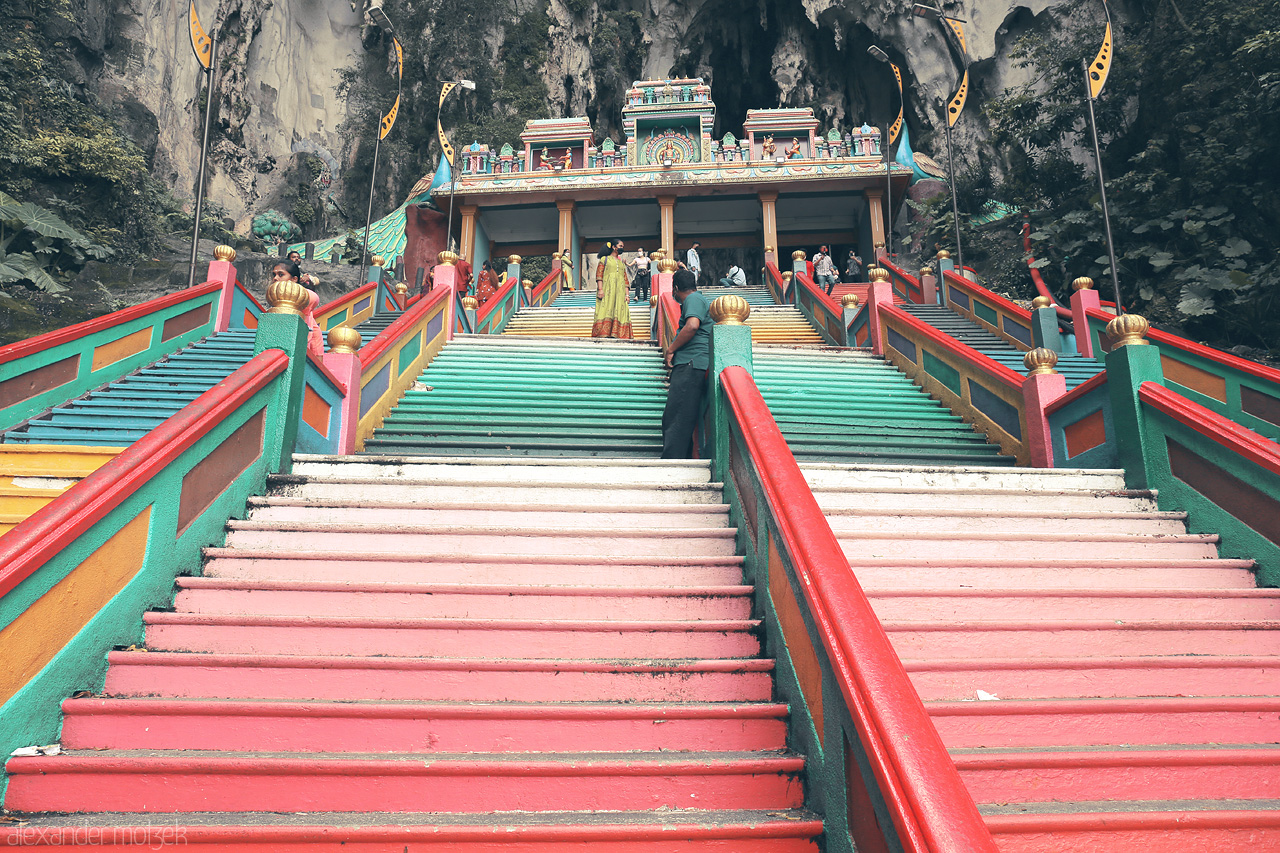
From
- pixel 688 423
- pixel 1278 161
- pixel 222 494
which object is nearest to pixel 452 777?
pixel 222 494

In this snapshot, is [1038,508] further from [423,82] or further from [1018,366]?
[423,82]

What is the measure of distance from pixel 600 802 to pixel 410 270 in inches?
928

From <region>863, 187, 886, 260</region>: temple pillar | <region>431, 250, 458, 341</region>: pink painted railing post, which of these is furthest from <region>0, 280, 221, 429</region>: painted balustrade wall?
<region>863, 187, 886, 260</region>: temple pillar

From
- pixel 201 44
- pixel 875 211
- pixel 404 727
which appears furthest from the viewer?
pixel 875 211

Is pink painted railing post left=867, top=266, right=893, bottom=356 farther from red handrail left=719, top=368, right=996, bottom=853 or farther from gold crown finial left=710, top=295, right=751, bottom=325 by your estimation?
red handrail left=719, top=368, right=996, bottom=853

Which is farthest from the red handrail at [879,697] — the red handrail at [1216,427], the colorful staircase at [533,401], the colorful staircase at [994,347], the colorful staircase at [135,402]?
the colorful staircase at [994,347]

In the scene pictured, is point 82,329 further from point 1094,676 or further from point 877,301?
point 877,301

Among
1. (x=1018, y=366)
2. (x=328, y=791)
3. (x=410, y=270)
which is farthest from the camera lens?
(x=410, y=270)

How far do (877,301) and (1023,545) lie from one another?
5828mm

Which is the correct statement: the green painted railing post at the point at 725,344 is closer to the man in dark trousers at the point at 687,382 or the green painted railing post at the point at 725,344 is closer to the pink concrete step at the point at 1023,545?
the man in dark trousers at the point at 687,382

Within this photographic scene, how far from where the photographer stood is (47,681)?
2.38m

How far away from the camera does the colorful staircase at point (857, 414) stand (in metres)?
5.59

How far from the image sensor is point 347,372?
17.0ft

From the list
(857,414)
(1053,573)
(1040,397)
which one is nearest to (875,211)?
(857,414)
